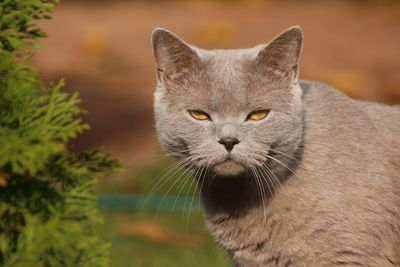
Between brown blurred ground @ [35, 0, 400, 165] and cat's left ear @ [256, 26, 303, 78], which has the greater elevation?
cat's left ear @ [256, 26, 303, 78]

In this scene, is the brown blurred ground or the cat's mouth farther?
the brown blurred ground

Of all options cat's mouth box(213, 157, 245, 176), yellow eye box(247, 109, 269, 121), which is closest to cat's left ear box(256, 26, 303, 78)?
yellow eye box(247, 109, 269, 121)

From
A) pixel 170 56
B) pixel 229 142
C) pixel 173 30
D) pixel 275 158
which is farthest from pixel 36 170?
pixel 173 30

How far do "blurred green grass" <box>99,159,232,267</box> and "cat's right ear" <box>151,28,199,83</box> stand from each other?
101 centimetres

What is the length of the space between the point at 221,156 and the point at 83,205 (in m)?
0.48

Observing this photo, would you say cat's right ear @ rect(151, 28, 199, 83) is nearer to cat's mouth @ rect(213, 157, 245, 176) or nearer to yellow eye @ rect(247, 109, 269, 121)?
yellow eye @ rect(247, 109, 269, 121)

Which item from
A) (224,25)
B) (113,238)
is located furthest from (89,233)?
(224,25)

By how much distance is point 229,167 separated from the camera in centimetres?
279

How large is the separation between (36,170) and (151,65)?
581 cm

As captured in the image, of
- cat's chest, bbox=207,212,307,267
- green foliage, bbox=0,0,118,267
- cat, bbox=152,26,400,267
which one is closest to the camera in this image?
green foliage, bbox=0,0,118,267

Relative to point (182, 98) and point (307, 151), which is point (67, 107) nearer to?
point (182, 98)

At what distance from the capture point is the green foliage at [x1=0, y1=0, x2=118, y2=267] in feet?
7.73

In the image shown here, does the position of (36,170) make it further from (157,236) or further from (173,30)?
(173,30)

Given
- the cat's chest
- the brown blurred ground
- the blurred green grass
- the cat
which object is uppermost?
the cat
